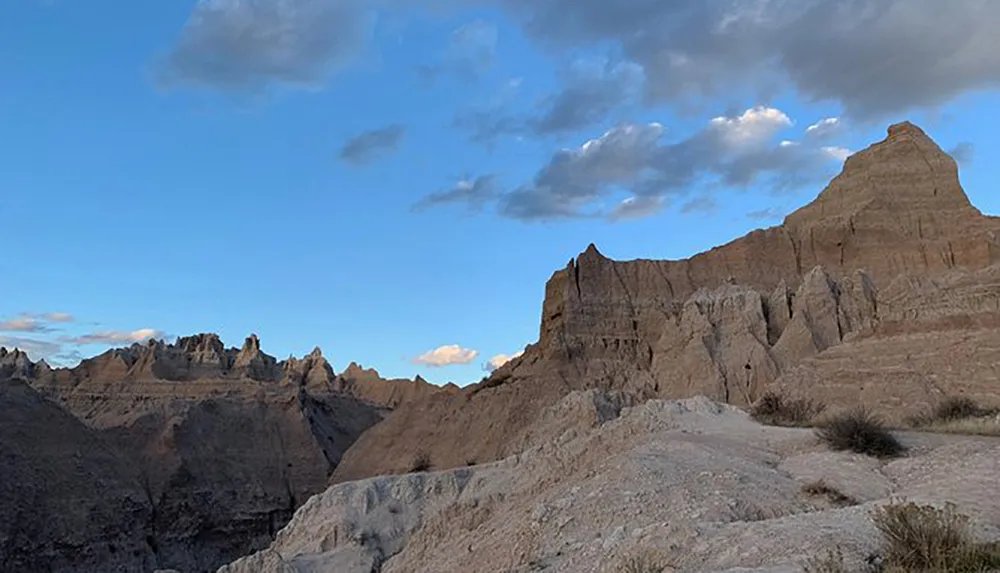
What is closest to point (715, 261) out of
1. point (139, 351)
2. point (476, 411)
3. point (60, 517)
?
point (476, 411)

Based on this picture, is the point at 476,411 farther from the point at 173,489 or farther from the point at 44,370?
the point at 44,370

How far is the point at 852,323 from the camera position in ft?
152

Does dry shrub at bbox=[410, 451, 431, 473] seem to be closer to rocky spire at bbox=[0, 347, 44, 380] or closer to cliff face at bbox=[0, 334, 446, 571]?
cliff face at bbox=[0, 334, 446, 571]

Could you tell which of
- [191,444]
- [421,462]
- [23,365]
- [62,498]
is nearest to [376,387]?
[23,365]

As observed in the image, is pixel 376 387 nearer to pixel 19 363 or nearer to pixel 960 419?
pixel 19 363

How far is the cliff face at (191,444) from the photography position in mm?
44594

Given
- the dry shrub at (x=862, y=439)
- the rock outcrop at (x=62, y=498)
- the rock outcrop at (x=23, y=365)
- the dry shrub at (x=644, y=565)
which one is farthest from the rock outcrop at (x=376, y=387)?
the dry shrub at (x=644, y=565)

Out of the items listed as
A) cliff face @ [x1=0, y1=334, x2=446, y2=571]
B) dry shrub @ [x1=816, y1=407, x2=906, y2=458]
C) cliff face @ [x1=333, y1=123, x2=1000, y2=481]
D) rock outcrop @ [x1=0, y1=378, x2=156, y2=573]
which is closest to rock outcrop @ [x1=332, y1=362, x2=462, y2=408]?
cliff face @ [x1=0, y1=334, x2=446, y2=571]

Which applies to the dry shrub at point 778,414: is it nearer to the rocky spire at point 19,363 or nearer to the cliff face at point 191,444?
the cliff face at point 191,444

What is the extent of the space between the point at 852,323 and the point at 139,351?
6206 cm

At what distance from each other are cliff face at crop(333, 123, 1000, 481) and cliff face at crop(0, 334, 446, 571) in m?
5.07

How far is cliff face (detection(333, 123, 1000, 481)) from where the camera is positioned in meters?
47.5

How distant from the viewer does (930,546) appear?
7152mm

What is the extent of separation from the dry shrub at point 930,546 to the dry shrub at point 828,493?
4.23 metres
